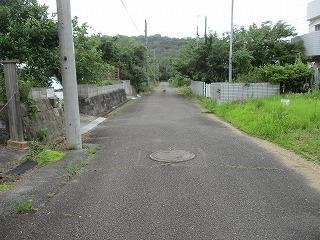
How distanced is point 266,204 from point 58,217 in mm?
2746

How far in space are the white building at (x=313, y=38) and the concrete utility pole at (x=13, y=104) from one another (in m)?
17.2

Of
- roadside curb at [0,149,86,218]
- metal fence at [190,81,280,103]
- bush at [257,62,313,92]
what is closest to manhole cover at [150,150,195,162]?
roadside curb at [0,149,86,218]

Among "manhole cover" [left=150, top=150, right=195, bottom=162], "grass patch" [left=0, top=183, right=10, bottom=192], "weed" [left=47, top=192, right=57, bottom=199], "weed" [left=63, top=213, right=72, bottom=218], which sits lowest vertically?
"manhole cover" [left=150, top=150, right=195, bottom=162]

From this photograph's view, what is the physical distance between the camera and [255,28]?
28.6m

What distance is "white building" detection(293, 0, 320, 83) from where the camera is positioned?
74.2 ft

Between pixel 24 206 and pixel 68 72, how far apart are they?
4337mm

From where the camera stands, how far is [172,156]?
7.88 metres

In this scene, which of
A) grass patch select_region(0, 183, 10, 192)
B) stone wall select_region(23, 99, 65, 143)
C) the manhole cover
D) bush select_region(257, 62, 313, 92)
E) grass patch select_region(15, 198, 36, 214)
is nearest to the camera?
grass patch select_region(15, 198, 36, 214)

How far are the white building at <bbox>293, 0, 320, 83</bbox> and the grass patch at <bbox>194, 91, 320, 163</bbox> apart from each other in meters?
7.99

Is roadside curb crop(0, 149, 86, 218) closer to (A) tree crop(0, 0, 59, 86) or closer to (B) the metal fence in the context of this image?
(A) tree crop(0, 0, 59, 86)

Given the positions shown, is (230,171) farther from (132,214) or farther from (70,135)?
(70,135)

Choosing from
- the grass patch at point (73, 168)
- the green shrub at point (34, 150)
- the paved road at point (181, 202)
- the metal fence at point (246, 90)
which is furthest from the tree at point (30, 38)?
the metal fence at point (246, 90)

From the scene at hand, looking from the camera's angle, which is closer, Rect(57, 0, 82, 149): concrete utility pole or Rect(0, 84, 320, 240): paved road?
Rect(0, 84, 320, 240): paved road

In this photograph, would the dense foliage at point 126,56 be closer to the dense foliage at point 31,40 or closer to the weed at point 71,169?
the dense foliage at point 31,40
